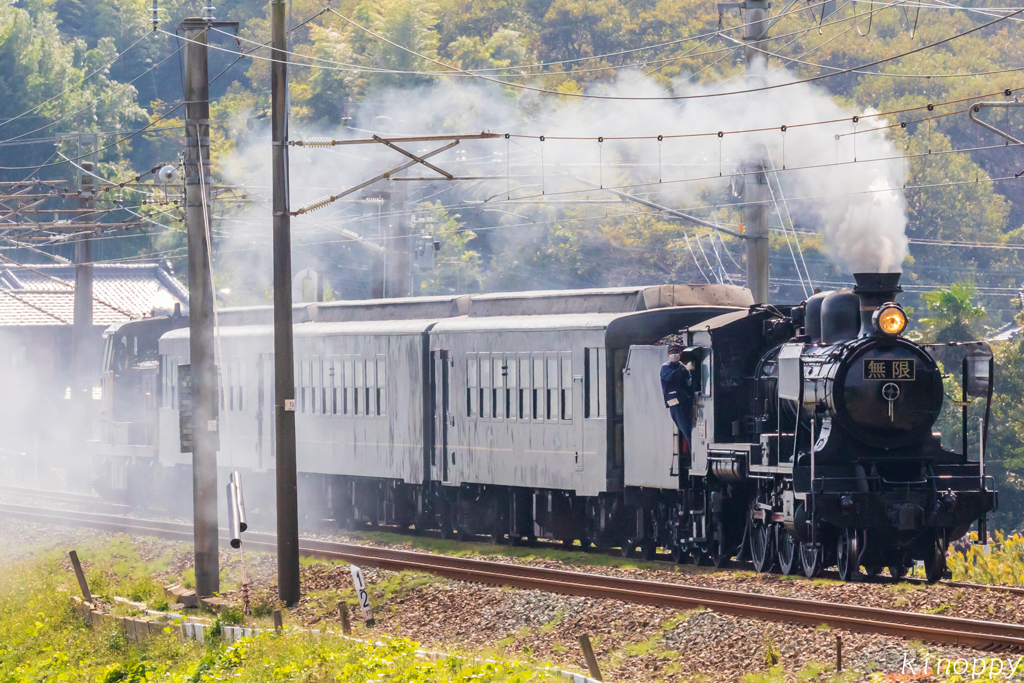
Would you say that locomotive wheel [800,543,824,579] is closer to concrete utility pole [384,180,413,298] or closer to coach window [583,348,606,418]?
coach window [583,348,606,418]

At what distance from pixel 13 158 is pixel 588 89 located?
1123 inches

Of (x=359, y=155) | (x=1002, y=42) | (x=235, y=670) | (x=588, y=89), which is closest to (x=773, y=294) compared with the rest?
(x=588, y=89)

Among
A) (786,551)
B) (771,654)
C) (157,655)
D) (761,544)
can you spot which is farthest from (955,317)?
(771,654)

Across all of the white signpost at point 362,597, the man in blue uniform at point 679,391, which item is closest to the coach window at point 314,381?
the man in blue uniform at point 679,391

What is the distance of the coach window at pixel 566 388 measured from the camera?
2078cm

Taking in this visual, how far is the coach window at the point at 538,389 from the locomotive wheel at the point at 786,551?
518 centimetres

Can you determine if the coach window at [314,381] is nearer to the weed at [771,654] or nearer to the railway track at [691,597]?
the railway track at [691,597]

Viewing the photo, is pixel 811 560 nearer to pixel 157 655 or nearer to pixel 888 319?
pixel 888 319

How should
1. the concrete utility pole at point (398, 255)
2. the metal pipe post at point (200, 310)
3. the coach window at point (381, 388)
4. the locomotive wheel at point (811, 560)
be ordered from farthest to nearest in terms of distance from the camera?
the concrete utility pole at point (398, 255) < the coach window at point (381, 388) < the metal pipe post at point (200, 310) < the locomotive wheel at point (811, 560)

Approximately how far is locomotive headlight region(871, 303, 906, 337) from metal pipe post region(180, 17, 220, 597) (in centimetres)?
773

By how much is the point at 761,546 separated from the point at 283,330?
6185 mm

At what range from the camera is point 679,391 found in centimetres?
1819

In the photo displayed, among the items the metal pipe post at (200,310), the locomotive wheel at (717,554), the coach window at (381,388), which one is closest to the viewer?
the metal pipe post at (200,310)

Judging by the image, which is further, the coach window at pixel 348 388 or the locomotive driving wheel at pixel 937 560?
the coach window at pixel 348 388
